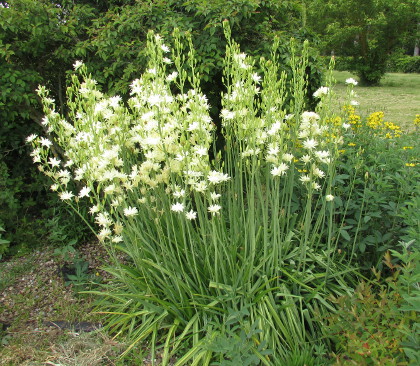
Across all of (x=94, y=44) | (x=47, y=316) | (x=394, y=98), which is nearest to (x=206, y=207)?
Answer: (x=47, y=316)

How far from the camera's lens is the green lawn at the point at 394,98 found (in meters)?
9.70

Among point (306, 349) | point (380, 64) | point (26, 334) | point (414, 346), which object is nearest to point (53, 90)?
point (26, 334)

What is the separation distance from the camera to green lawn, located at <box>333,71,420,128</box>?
31.8 feet

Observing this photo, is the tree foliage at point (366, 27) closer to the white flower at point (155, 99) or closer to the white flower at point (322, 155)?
the white flower at point (322, 155)

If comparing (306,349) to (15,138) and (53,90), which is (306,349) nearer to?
(15,138)

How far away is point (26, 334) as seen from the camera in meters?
2.87

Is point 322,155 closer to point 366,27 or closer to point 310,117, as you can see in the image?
point 310,117

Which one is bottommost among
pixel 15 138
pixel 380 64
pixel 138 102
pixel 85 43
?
pixel 380 64

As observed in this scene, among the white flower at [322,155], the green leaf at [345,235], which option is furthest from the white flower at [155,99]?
the green leaf at [345,235]

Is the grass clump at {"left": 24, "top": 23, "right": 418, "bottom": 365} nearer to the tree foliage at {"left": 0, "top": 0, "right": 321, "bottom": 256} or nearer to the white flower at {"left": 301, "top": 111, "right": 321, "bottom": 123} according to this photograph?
the white flower at {"left": 301, "top": 111, "right": 321, "bottom": 123}

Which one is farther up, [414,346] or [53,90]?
[53,90]

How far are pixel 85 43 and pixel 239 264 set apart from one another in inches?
108

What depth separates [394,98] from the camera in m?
12.7

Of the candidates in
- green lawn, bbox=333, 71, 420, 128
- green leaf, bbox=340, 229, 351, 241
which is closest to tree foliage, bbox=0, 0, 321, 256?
green leaf, bbox=340, 229, 351, 241
